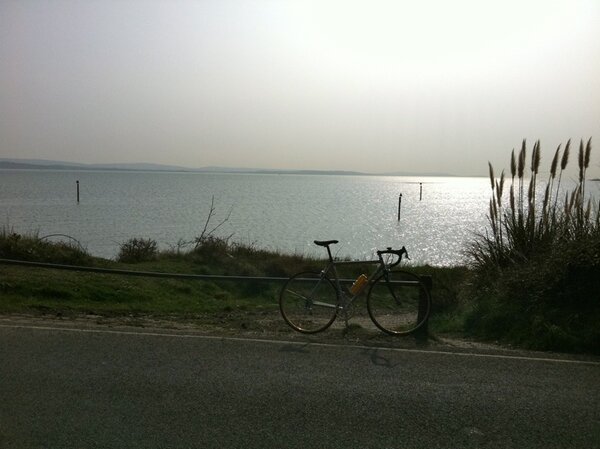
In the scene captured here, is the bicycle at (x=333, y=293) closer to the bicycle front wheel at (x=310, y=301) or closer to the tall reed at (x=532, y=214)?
the bicycle front wheel at (x=310, y=301)

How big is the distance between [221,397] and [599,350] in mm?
4520

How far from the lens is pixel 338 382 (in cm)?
557

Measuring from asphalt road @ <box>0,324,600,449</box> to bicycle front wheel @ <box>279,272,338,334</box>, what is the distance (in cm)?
93

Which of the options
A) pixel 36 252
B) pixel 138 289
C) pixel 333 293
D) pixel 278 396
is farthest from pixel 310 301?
pixel 36 252

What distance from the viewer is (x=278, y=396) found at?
5.16 metres

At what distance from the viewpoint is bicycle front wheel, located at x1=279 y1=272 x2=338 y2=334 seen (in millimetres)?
7801

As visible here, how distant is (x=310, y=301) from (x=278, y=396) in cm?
276

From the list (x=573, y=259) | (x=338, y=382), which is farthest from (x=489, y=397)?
(x=573, y=259)

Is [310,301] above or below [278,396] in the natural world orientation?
above

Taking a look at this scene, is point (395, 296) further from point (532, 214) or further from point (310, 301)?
point (532, 214)

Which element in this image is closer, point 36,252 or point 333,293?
point 333,293

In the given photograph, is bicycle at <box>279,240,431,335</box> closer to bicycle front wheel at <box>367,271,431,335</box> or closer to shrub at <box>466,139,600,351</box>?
bicycle front wheel at <box>367,271,431,335</box>

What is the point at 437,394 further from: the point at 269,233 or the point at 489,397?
the point at 269,233

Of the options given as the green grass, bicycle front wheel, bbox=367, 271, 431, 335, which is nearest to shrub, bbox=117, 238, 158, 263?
the green grass
